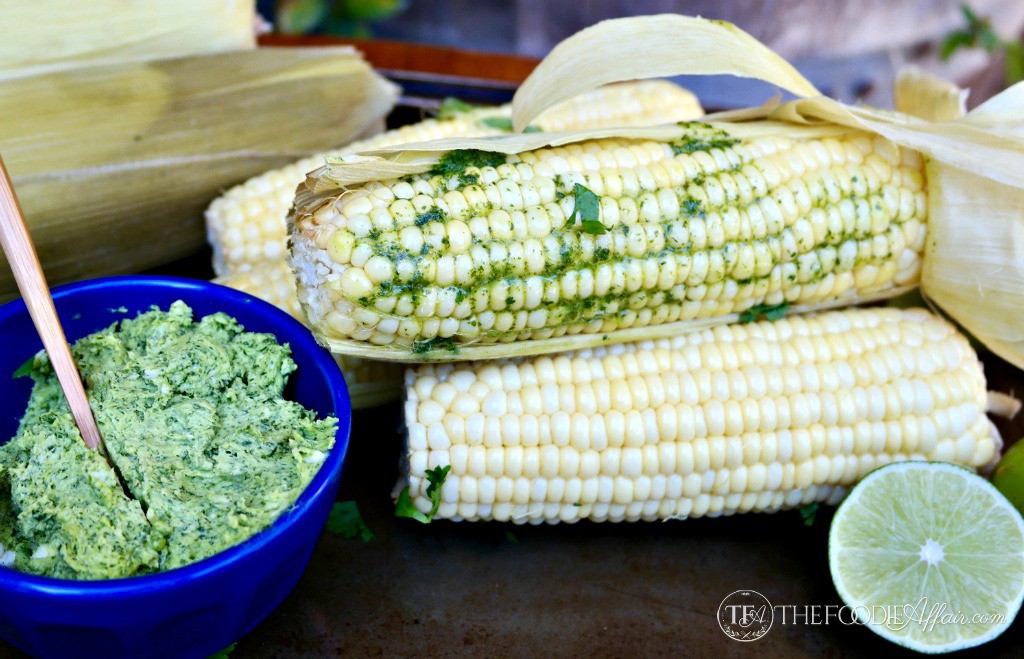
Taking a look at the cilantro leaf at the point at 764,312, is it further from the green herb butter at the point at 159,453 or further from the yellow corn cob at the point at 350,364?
Result: the green herb butter at the point at 159,453

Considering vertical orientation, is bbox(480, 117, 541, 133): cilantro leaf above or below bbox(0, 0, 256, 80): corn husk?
below

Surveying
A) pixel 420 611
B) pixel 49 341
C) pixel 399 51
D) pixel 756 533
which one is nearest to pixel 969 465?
pixel 756 533

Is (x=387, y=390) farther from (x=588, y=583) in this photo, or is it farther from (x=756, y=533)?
(x=756, y=533)

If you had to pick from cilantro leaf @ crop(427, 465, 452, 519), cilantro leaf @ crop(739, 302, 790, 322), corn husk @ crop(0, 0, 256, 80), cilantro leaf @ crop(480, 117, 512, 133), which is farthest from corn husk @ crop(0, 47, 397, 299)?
cilantro leaf @ crop(739, 302, 790, 322)

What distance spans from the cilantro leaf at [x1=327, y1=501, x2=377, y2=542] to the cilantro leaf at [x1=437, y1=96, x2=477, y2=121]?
944mm

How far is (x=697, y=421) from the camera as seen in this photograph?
4.48ft

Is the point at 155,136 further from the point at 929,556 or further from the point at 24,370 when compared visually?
the point at 929,556

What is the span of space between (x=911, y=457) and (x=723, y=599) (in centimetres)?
40

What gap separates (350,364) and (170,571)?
0.59 meters

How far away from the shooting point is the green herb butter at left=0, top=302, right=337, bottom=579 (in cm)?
102

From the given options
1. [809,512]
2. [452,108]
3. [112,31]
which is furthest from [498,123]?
[809,512]

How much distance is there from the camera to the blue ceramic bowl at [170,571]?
95cm

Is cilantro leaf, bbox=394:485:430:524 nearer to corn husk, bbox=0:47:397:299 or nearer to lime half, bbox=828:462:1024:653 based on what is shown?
lime half, bbox=828:462:1024:653

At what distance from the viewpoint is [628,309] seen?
1.37m
